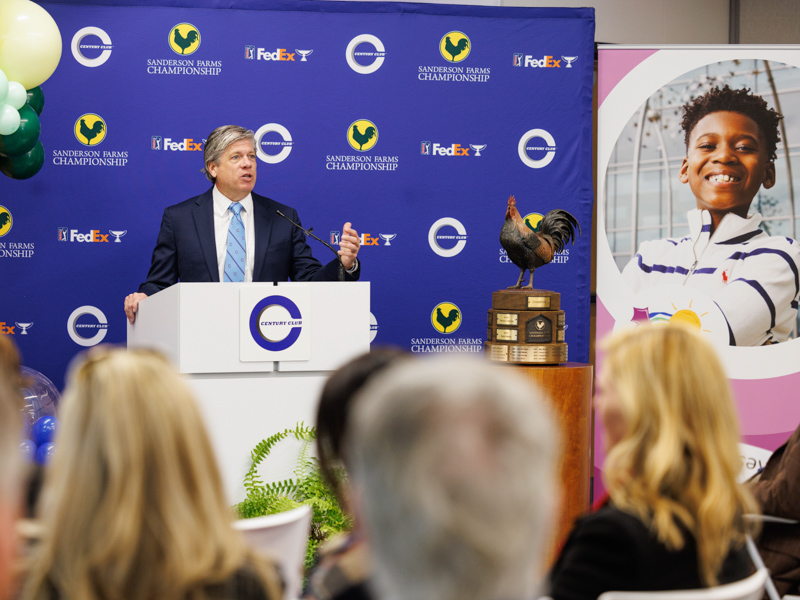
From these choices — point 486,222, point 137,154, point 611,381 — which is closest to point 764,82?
point 486,222

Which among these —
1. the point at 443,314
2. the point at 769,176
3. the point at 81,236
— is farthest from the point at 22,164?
the point at 769,176

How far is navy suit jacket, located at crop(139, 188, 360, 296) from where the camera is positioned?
4105 millimetres

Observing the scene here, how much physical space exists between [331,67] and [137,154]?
141 centimetres

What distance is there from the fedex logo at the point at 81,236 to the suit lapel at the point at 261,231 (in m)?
1.45

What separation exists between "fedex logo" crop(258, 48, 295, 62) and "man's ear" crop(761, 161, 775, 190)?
3.26 meters

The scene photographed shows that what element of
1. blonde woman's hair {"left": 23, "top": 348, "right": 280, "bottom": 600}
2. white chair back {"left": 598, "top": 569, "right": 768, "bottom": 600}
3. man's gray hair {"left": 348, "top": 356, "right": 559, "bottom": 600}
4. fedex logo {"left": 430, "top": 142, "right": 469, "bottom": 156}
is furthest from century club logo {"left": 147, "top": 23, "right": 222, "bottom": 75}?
man's gray hair {"left": 348, "top": 356, "right": 559, "bottom": 600}

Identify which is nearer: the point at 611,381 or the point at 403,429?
the point at 403,429

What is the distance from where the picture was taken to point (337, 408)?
1403mm

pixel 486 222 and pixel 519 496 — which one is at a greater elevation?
pixel 486 222

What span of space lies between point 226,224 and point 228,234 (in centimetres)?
12

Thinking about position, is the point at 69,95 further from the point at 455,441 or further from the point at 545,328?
the point at 455,441

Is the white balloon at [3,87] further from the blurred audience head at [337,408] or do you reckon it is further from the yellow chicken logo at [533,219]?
the yellow chicken logo at [533,219]

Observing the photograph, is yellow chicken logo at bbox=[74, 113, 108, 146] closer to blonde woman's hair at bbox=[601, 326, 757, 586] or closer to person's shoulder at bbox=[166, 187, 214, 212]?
person's shoulder at bbox=[166, 187, 214, 212]

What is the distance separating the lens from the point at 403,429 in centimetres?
68
